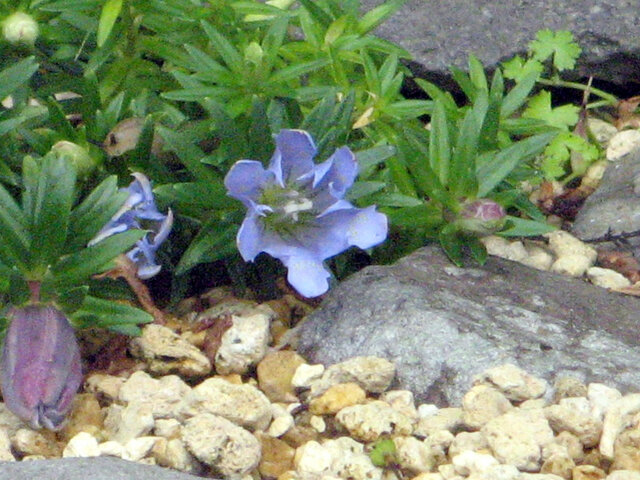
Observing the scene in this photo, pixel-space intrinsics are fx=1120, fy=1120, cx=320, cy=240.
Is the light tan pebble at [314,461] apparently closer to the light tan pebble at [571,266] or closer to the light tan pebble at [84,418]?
the light tan pebble at [84,418]

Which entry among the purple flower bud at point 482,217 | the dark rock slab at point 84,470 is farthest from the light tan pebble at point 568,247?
the dark rock slab at point 84,470

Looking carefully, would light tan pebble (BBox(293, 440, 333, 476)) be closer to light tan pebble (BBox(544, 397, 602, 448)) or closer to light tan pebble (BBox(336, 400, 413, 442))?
light tan pebble (BBox(336, 400, 413, 442))

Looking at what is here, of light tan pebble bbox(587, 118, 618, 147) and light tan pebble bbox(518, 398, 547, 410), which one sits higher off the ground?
light tan pebble bbox(518, 398, 547, 410)

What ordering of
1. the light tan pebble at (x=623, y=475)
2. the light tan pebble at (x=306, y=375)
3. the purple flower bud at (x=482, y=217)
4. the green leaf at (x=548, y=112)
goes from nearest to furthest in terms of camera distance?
1. the light tan pebble at (x=623, y=475)
2. the light tan pebble at (x=306, y=375)
3. the purple flower bud at (x=482, y=217)
4. the green leaf at (x=548, y=112)

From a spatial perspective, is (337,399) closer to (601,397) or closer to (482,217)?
(601,397)

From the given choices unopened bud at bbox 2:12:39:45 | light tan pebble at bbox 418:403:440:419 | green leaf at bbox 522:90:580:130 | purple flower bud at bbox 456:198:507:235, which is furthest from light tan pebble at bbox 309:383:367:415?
→ green leaf at bbox 522:90:580:130

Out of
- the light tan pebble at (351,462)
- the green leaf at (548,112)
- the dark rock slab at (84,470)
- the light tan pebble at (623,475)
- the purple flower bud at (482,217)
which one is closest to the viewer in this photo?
the dark rock slab at (84,470)
